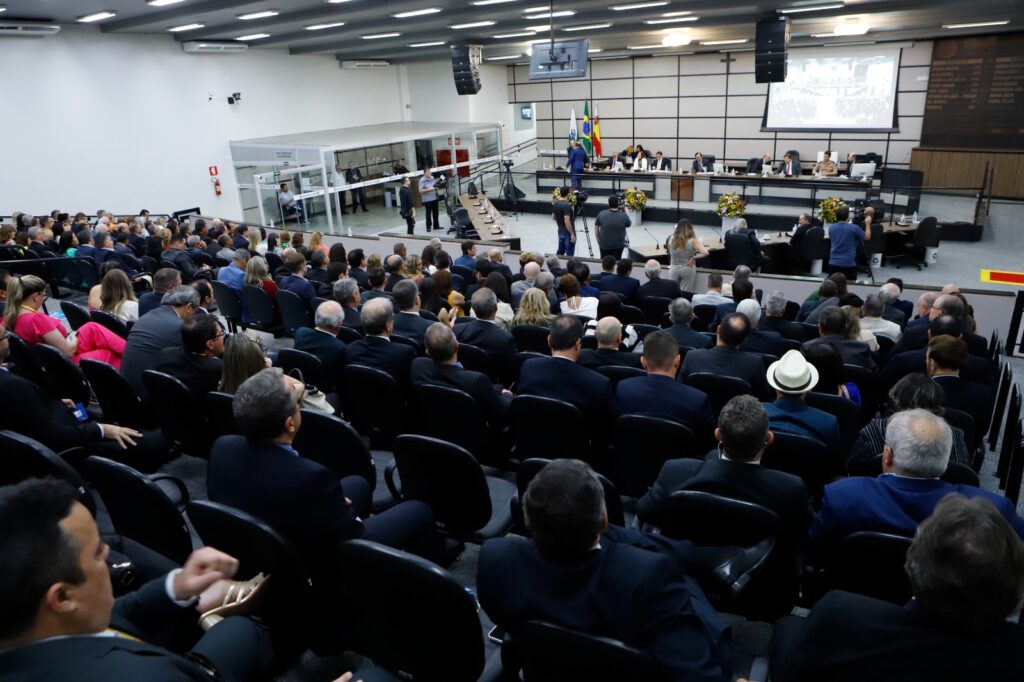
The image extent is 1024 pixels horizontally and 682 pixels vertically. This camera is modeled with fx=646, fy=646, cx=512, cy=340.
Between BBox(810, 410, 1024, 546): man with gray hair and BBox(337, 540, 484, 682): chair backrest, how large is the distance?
55.6 inches

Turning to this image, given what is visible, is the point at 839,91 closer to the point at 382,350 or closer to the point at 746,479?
the point at 382,350

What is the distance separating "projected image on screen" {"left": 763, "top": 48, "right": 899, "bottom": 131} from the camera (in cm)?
1639

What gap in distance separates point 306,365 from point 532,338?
5.90 ft

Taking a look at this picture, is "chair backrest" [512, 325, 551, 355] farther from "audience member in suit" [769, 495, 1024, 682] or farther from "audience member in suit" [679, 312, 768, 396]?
"audience member in suit" [769, 495, 1024, 682]

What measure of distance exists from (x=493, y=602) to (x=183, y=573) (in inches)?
32.6

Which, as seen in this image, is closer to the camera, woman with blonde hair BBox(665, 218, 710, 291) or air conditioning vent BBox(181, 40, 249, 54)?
woman with blonde hair BBox(665, 218, 710, 291)

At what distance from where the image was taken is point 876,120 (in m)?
16.6

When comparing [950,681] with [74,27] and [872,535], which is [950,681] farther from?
[74,27]

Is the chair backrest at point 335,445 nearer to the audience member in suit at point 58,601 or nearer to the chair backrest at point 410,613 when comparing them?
the chair backrest at point 410,613

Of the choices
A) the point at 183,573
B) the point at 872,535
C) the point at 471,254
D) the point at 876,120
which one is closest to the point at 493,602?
the point at 183,573

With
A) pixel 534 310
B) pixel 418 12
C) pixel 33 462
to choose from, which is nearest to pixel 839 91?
pixel 418 12

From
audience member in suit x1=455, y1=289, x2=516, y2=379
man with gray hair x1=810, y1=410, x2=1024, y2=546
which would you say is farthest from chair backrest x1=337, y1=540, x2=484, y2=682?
audience member in suit x1=455, y1=289, x2=516, y2=379

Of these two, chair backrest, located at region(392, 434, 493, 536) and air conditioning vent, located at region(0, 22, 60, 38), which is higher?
air conditioning vent, located at region(0, 22, 60, 38)

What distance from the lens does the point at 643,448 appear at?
3.24m
